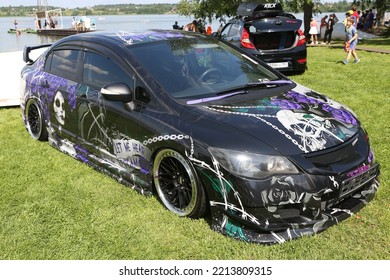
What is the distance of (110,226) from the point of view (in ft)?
11.4

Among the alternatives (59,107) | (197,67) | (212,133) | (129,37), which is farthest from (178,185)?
(59,107)

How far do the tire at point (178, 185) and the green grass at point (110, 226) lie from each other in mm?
93

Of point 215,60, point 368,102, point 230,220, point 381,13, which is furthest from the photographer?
point 381,13

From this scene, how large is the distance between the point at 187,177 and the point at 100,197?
1.10 metres

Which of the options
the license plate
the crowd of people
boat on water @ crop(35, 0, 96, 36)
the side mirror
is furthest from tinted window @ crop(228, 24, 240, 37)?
boat on water @ crop(35, 0, 96, 36)

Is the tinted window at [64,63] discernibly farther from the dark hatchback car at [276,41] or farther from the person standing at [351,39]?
the person standing at [351,39]

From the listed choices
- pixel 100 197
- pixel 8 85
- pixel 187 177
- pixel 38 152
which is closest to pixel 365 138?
pixel 187 177

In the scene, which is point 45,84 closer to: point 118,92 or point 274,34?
point 118,92

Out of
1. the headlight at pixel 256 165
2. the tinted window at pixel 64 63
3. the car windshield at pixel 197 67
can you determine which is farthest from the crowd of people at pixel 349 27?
the headlight at pixel 256 165

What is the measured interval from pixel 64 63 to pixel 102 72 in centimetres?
95

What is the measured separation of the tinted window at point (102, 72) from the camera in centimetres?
391

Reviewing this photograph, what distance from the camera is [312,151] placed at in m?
3.00

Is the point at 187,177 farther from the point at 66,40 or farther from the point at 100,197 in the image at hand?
the point at 66,40

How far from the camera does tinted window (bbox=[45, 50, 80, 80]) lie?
15.2ft
